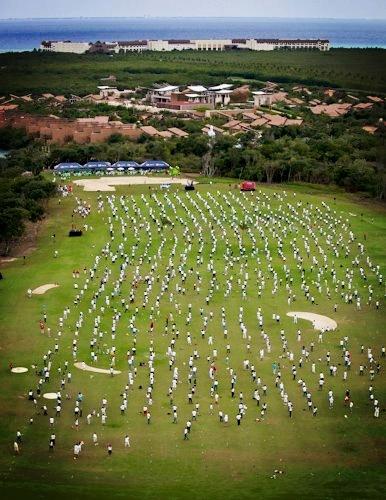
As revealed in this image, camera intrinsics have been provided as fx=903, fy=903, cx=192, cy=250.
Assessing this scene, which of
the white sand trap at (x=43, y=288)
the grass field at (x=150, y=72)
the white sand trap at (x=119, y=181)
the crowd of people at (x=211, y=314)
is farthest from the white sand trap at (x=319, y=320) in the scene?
the grass field at (x=150, y=72)

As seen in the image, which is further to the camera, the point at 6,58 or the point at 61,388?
the point at 6,58

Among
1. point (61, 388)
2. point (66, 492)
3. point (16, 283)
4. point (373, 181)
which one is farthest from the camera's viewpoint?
point (373, 181)

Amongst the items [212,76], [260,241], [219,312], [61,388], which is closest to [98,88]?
[212,76]

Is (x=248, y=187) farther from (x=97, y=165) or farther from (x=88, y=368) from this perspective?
(x=88, y=368)

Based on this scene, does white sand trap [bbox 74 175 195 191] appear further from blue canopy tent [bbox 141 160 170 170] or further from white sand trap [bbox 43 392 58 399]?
white sand trap [bbox 43 392 58 399]

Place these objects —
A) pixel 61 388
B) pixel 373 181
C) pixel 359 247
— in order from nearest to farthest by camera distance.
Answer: pixel 61 388
pixel 359 247
pixel 373 181

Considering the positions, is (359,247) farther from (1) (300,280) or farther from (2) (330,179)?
(2) (330,179)

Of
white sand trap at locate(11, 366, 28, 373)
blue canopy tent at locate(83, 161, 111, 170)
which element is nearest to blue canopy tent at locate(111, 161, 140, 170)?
blue canopy tent at locate(83, 161, 111, 170)
